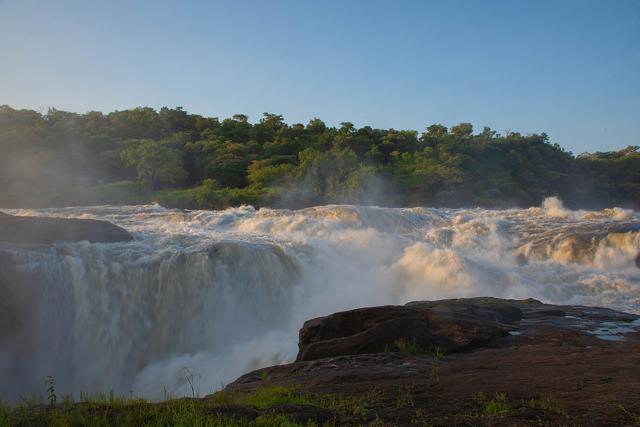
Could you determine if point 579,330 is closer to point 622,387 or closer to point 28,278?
point 622,387

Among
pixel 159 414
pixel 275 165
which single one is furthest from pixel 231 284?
pixel 275 165

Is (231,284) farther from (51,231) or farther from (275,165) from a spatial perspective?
(275,165)

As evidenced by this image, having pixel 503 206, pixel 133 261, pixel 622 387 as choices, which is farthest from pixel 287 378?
pixel 503 206

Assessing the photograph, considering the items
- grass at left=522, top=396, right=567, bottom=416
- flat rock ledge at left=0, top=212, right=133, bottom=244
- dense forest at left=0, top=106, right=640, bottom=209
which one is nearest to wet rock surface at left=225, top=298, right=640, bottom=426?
grass at left=522, top=396, right=567, bottom=416

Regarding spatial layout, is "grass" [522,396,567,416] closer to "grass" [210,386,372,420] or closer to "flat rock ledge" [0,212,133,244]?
"grass" [210,386,372,420]

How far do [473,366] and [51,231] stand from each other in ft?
39.5

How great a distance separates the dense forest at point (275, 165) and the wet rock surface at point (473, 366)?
29.9 meters

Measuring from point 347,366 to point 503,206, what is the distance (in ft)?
153

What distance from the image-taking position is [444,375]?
5.53m

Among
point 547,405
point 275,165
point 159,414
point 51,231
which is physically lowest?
point 547,405

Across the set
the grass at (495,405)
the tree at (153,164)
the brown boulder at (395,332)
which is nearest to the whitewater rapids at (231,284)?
the brown boulder at (395,332)

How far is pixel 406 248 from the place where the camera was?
1917 centimetres

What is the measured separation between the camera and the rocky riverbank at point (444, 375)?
4.04 metres

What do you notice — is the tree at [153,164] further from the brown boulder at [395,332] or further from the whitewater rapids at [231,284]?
the brown boulder at [395,332]
